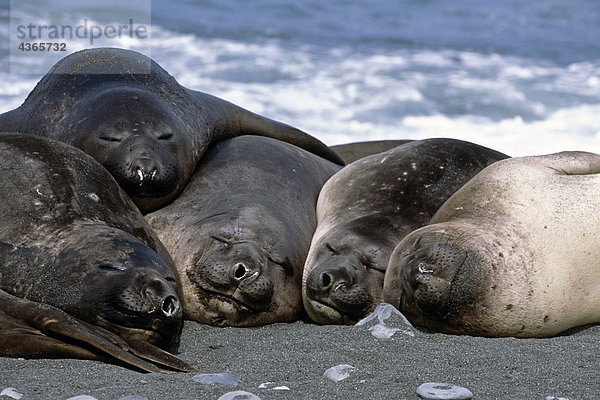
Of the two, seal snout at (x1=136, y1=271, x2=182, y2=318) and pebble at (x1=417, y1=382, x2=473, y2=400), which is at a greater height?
seal snout at (x1=136, y1=271, x2=182, y2=318)

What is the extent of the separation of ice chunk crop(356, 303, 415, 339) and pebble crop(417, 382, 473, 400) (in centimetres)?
75

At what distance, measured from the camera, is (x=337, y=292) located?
414 cm

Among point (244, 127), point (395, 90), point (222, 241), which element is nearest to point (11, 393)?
point (222, 241)

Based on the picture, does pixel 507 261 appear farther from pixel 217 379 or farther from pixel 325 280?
pixel 217 379

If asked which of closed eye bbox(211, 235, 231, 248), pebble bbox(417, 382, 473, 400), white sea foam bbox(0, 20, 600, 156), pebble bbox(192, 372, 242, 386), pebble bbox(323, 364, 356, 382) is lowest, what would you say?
pebble bbox(192, 372, 242, 386)

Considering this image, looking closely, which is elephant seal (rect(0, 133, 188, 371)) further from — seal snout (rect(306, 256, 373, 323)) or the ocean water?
the ocean water

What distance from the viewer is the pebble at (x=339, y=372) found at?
3.01 m

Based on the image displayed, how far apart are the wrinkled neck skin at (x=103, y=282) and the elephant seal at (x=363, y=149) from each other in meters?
3.12

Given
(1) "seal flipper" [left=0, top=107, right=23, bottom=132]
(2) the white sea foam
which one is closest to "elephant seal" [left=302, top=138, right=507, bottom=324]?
(1) "seal flipper" [left=0, top=107, right=23, bottom=132]

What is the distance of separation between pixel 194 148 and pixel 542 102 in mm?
8089

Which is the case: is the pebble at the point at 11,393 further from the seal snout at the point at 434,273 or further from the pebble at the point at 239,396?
the seal snout at the point at 434,273

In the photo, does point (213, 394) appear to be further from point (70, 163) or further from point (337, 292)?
point (70, 163)

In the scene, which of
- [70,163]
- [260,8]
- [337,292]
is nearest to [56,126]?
[70,163]

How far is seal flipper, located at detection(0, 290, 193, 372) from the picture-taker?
321 cm
